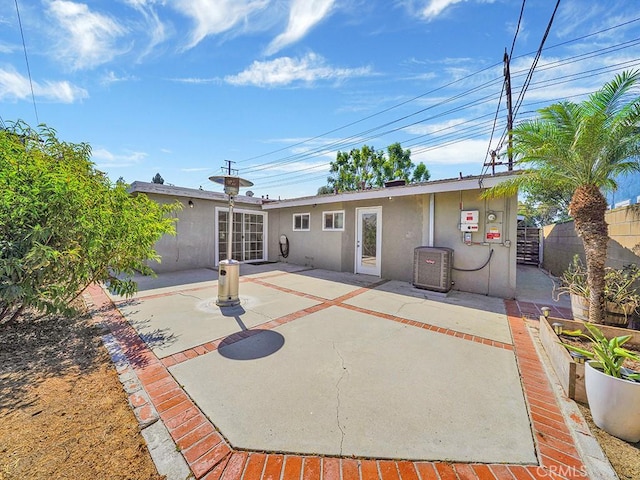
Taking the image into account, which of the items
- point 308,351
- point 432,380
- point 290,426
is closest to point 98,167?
point 308,351

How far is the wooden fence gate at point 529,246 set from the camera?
12023 mm

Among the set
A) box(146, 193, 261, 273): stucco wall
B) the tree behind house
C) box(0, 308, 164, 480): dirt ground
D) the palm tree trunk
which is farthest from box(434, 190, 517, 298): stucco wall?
the tree behind house

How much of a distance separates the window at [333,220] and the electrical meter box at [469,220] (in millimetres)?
3869

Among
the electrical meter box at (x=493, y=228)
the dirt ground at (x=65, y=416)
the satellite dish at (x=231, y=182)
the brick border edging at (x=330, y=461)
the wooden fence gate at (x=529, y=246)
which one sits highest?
the satellite dish at (x=231, y=182)

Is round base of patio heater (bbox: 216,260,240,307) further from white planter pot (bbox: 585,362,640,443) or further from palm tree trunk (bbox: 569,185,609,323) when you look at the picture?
palm tree trunk (bbox: 569,185,609,323)

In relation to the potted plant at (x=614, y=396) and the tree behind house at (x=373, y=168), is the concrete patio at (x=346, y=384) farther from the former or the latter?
the tree behind house at (x=373, y=168)

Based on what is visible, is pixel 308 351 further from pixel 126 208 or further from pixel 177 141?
pixel 177 141

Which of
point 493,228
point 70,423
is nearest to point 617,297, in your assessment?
point 493,228

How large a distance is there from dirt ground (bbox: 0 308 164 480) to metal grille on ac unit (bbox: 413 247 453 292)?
6050 millimetres

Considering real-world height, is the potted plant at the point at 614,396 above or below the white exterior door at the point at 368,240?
below

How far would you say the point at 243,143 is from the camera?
16.1 m

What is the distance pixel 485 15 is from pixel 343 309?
7026 millimetres

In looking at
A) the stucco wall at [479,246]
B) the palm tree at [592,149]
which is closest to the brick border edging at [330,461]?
the palm tree at [592,149]

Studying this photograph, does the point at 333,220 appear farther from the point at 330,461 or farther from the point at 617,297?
the point at 330,461
